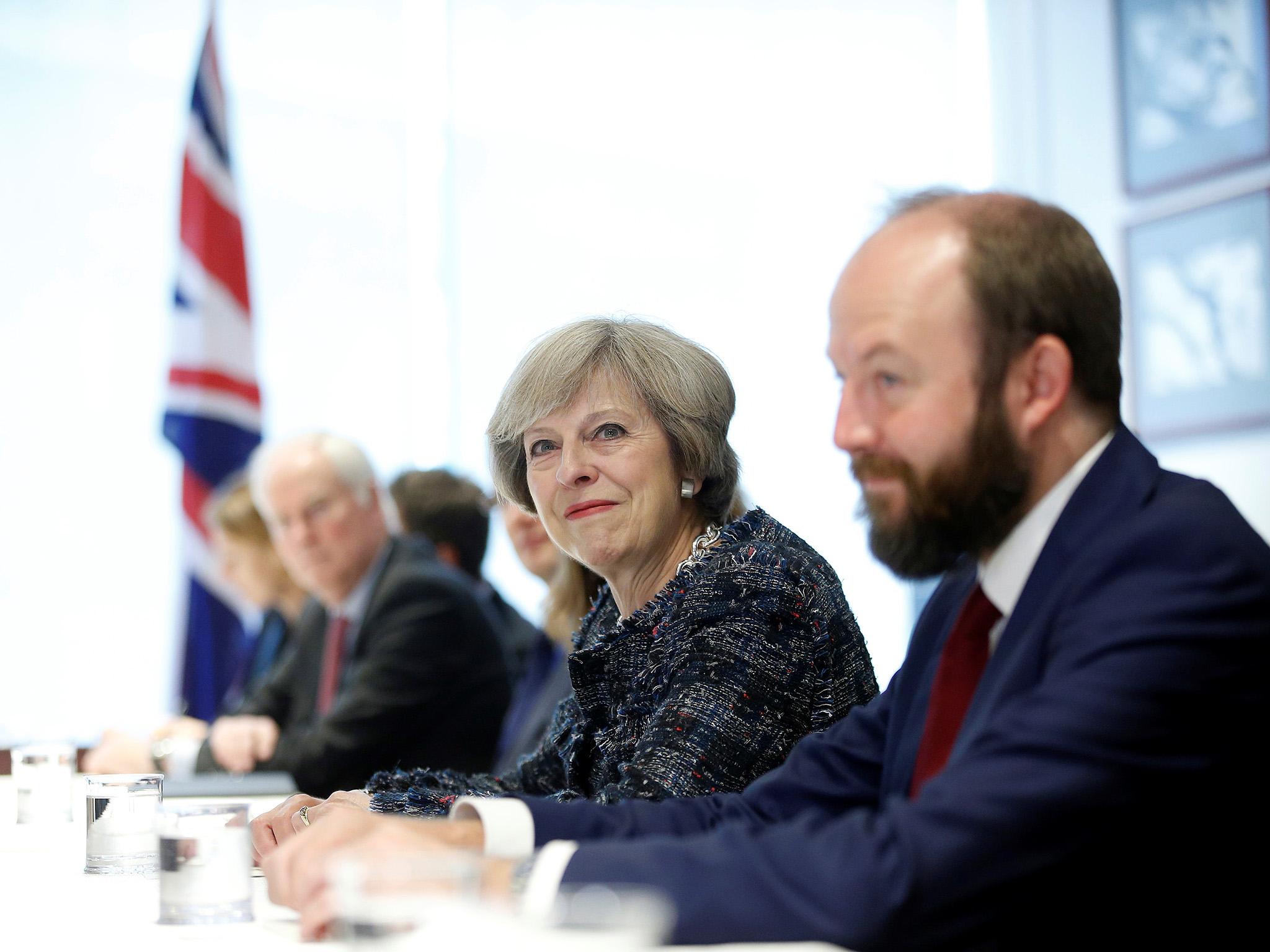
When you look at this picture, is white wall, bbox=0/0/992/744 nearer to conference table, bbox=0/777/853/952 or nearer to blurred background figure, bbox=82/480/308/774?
blurred background figure, bbox=82/480/308/774

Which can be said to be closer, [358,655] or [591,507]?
[591,507]

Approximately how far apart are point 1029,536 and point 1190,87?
4021 mm

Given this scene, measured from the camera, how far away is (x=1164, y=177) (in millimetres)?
4719

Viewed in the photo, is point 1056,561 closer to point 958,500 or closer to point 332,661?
point 958,500

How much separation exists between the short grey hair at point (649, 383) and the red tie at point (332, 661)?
2.22 m

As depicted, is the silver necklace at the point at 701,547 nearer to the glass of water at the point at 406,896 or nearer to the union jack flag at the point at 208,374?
the glass of water at the point at 406,896

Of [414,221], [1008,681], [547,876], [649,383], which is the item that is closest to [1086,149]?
[414,221]

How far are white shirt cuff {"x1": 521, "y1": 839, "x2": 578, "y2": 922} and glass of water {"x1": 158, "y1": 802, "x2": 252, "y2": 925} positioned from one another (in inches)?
10.3

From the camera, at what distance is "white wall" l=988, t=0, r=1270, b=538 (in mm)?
4438

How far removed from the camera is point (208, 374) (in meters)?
5.10

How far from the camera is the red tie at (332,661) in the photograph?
13.4 ft

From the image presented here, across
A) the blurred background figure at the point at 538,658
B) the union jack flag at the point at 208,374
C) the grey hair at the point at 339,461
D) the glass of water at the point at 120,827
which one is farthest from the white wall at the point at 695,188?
the glass of water at the point at 120,827

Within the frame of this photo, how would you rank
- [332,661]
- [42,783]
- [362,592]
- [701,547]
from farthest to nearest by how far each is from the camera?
[332,661] < [362,592] < [42,783] < [701,547]

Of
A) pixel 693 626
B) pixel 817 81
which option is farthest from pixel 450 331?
pixel 693 626
